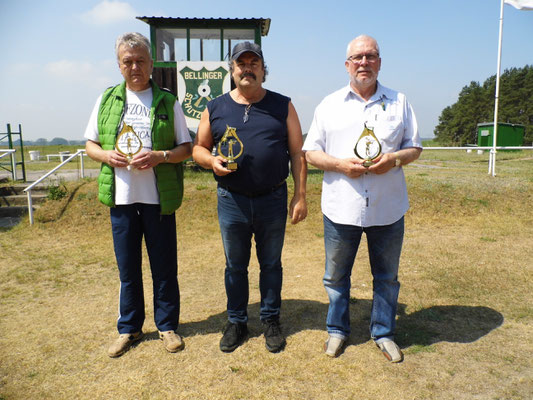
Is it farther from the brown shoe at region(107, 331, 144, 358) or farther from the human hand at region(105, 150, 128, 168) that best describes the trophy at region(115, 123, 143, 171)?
the brown shoe at region(107, 331, 144, 358)

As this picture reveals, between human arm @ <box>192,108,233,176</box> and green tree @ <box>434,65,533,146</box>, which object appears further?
green tree @ <box>434,65,533,146</box>

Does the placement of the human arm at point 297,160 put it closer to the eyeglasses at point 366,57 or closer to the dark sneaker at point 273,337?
the eyeglasses at point 366,57

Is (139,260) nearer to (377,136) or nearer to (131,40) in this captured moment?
(131,40)

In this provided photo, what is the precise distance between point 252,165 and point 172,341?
1.58 m

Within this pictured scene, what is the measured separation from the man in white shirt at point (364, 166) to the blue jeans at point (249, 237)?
40 cm

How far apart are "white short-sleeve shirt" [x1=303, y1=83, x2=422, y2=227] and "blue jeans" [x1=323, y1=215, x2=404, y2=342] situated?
124 mm

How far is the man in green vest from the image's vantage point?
2.89 meters

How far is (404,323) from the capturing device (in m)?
3.57

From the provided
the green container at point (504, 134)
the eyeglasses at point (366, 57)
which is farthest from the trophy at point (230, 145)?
the green container at point (504, 134)

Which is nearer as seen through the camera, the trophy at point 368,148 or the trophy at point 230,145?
the trophy at point 368,148

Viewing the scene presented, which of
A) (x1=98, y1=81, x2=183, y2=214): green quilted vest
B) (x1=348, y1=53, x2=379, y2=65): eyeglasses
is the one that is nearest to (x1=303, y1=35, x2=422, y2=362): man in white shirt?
(x1=348, y1=53, x2=379, y2=65): eyeglasses

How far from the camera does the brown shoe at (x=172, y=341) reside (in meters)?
3.13

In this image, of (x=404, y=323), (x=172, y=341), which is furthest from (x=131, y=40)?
(x=404, y=323)

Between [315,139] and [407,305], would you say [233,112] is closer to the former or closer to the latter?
[315,139]
